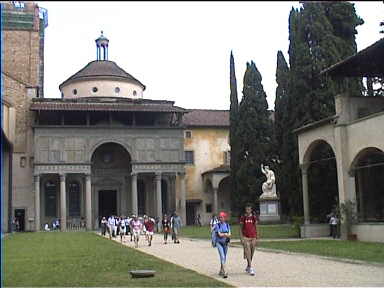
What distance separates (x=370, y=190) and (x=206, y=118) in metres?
35.4

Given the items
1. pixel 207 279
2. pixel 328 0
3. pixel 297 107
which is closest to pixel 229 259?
pixel 207 279

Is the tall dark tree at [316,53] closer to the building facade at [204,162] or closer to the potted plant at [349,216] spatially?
the potted plant at [349,216]

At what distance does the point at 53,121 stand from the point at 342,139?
3405 centimetres

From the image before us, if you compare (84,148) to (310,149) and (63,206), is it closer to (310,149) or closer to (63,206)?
(63,206)

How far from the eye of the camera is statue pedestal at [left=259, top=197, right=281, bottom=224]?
41.3 m

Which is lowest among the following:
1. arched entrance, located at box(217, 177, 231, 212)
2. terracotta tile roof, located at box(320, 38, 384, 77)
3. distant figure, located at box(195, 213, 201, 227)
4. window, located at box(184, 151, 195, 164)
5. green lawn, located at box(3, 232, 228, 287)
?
green lawn, located at box(3, 232, 228, 287)

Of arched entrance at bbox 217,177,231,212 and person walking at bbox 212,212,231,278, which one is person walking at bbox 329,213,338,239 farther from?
arched entrance at bbox 217,177,231,212

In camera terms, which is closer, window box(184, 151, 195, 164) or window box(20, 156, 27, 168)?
window box(20, 156, 27, 168)

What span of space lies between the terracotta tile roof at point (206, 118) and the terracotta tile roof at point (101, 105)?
6530 mm

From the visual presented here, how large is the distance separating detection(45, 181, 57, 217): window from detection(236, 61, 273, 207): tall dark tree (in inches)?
689

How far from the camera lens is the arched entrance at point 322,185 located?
30578 mm

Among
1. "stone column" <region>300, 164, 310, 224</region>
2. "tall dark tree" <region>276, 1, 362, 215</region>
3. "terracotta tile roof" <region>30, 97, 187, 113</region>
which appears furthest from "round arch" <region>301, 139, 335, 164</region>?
"terracotta tile roof" <region>30, 97, 187, 113</region>

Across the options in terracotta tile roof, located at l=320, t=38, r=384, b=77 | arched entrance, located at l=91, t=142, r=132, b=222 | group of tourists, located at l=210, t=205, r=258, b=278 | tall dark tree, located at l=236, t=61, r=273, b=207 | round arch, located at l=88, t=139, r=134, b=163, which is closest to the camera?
group of tourists, located at l=210, t=205, r=258, b=278

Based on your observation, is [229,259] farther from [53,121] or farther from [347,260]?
[53,121]
